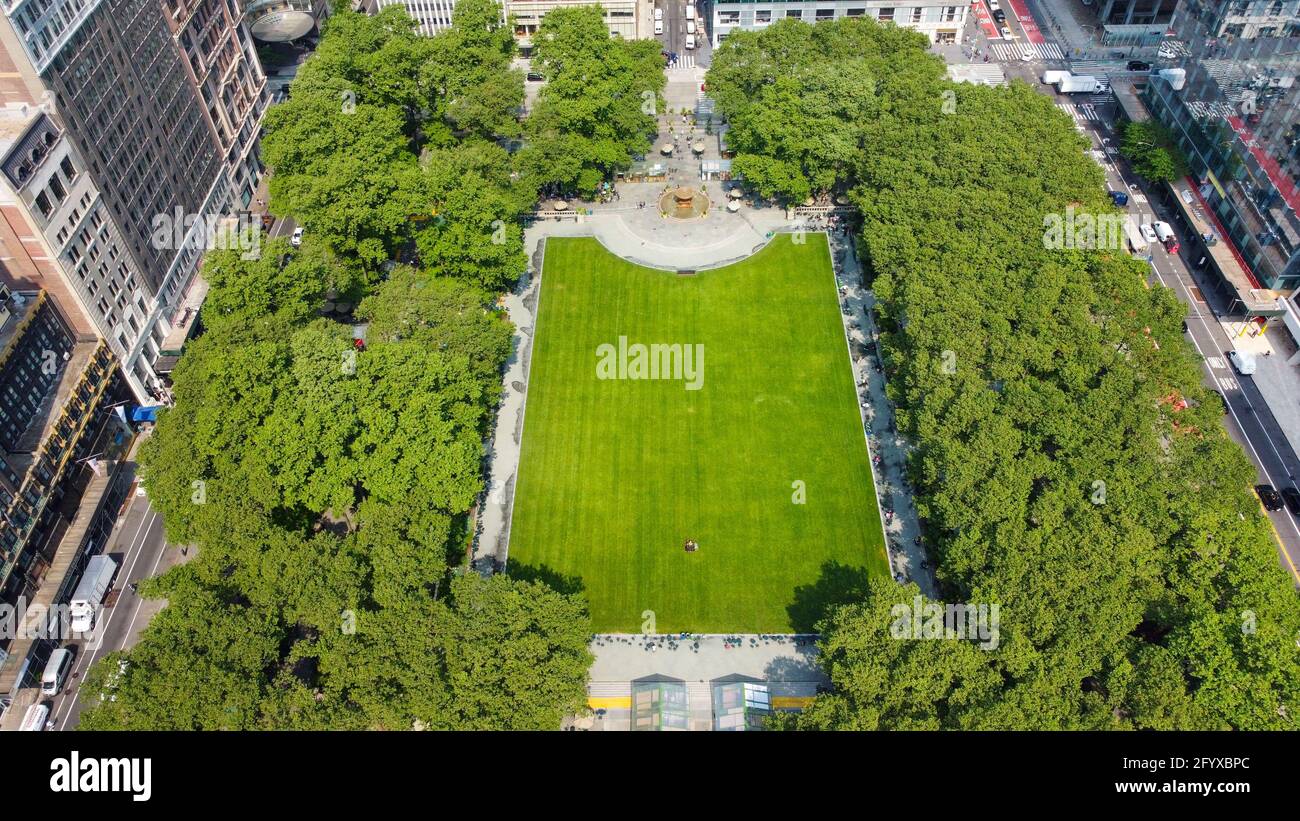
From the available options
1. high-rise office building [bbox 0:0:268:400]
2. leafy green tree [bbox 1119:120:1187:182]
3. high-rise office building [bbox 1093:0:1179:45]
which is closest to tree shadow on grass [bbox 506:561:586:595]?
high-rise office building [bbox 0:0:268:400]

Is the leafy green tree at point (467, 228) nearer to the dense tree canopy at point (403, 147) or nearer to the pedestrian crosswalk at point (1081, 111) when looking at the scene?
the dense tree canopy at point (403, 147)

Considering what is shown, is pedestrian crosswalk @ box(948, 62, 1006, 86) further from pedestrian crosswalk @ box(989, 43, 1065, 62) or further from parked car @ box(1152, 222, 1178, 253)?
parked car @ box(1152, 222, 1178, 253)

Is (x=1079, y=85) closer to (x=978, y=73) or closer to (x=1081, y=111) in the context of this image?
(x=1081, y=111)

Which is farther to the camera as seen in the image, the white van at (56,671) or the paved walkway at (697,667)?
the white van at (56,671)

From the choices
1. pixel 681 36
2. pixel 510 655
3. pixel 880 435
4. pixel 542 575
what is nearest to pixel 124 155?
pixel 542 575

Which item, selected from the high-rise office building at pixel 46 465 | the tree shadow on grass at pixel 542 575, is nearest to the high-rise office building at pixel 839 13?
the tree shadow on grass at pixel 542 575

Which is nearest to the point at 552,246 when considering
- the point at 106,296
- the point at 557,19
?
the point at 557,19
